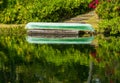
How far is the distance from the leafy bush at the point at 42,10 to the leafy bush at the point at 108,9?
2.13m

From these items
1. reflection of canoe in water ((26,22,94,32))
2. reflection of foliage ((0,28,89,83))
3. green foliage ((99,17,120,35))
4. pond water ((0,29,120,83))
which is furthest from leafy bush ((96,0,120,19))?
reflection of foliage ((0,28,89,83))

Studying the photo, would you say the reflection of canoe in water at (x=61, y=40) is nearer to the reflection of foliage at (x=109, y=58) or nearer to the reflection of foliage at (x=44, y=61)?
the reflection of foliage at (x=44, y=61)

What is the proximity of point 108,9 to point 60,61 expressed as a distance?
31.1ft

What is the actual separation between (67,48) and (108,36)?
4668 millimetres

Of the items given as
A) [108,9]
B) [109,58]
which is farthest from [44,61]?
[108,9]

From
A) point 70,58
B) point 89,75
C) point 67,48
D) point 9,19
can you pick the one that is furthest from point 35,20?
point 89,75

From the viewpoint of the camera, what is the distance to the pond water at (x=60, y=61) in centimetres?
1417

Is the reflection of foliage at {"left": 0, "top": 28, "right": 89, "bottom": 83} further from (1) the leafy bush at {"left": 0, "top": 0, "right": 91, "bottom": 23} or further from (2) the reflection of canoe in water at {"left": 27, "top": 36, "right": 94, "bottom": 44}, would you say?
(1) the leafy bush at {"left": 0, "top": 0, "right": 91, "bottom": 23}

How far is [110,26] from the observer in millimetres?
25062

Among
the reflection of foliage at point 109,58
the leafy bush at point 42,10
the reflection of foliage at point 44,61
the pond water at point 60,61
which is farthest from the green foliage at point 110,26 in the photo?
the reflection of foliage at point 44,61

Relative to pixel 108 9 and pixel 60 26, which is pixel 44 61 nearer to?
pixel 60 26

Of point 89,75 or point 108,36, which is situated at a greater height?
point 89,75

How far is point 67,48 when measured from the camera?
2098 cm

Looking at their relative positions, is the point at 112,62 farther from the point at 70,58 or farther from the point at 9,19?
the point at 9,19
